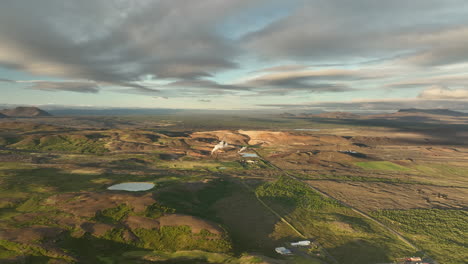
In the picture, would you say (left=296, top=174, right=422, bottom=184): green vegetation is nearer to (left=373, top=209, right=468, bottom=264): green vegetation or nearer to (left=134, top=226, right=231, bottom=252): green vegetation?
(left=373, top=209, right=468, bottom=264): green vegetation

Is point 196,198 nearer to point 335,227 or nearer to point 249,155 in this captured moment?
point 335,227

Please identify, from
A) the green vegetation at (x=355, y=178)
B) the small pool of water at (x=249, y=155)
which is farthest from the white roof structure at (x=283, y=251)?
the small pool of water at (x=249, y=155)

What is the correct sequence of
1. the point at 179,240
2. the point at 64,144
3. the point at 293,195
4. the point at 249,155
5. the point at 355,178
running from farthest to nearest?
the point at 64,144, the point at 249,155, the point at 355,178, the point at 293,195, the point at 179,240

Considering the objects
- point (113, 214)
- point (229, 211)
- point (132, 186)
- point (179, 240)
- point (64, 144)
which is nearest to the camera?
point (179, 240)


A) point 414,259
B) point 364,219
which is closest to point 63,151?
point 364,219

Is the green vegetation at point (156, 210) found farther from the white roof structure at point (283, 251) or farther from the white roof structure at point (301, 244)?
the white roof structure at point (301, 244)

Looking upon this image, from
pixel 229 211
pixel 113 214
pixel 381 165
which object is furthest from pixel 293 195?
pixel 381 165

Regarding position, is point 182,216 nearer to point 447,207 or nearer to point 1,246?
point 1,246
